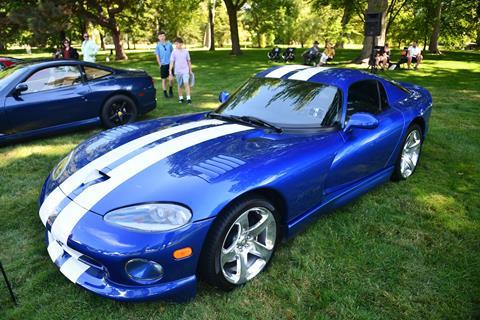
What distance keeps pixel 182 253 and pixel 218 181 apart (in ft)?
1.54

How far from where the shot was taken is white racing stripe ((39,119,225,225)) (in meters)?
2.38

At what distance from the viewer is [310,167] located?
2.63 m


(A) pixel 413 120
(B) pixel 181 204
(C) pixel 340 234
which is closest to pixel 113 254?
(B) pixel 181 204

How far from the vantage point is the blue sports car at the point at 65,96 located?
5035 millimetres

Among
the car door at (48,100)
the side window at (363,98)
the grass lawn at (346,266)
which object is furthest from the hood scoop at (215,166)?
the car door at (48,100)

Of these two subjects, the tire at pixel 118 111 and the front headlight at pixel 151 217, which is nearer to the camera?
the front headlight at pixel 151 217

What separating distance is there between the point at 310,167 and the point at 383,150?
1.17 m

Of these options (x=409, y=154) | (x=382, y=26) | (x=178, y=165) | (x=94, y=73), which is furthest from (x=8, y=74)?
(x=382, y=26)

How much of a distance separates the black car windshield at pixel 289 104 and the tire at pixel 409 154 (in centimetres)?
116

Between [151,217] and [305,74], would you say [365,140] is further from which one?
[151,217]

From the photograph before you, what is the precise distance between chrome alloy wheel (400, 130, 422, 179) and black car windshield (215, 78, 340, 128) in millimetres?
1254

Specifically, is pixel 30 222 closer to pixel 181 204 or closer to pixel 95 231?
pixel 95 231

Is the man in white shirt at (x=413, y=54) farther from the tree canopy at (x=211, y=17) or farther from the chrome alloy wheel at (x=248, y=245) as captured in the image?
the chrome alloy wheel at (x=248, y=245)

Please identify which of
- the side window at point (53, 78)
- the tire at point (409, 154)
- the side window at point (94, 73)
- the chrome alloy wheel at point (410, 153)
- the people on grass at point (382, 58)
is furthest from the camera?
the people on grass at point (382, 58)
